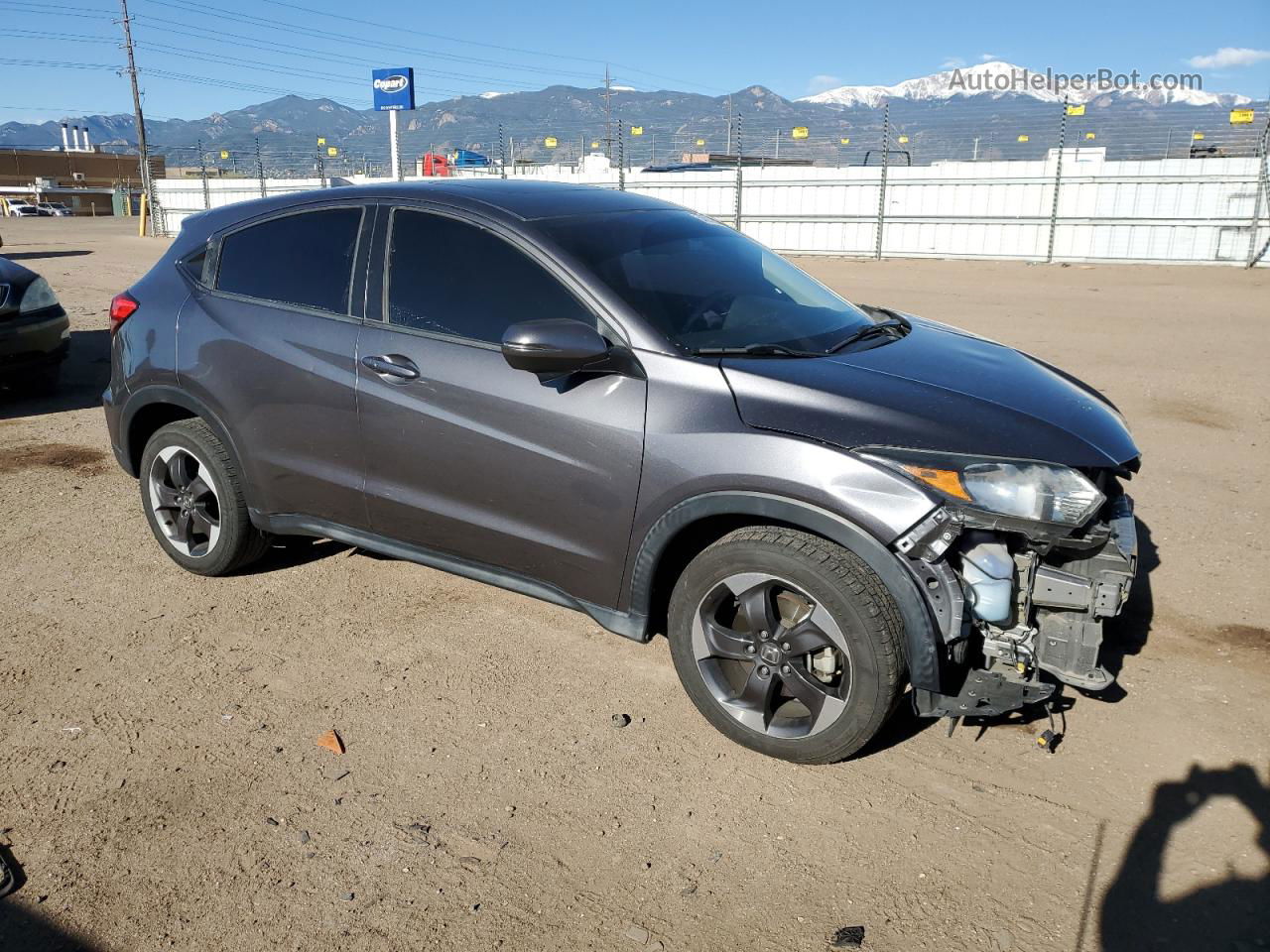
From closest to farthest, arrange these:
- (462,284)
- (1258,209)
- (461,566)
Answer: (462,284) < (461,566) < (1258,209)

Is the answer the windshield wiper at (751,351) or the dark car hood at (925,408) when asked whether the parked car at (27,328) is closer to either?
the windshield wiper at (751,351)

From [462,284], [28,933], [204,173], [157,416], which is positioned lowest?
[28,933]

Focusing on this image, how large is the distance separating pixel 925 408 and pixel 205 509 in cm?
327

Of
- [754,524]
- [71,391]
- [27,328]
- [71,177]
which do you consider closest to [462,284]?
[754,524]

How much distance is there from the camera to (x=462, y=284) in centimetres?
366

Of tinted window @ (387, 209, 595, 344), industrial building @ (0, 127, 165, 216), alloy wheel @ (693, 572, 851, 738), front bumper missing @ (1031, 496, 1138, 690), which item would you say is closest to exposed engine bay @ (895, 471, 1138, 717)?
front bumper missing @ (1031, 496, 1138, 690)

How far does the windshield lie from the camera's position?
11.3ft

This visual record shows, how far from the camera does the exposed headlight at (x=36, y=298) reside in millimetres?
7535

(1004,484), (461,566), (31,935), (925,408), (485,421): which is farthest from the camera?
(461,566)

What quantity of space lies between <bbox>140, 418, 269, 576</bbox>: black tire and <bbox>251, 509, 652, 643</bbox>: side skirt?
15 cm

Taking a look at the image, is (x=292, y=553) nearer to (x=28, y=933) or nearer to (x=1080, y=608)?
(x=28, y=933)

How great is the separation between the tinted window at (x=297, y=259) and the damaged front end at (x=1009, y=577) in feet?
7.66

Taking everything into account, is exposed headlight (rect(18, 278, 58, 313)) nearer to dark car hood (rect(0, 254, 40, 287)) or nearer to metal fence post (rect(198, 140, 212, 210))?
dark car hood (rect(0, 254, 40, 287))

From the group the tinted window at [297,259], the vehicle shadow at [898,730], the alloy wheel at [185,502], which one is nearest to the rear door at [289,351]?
the tinted window at [297,259]
